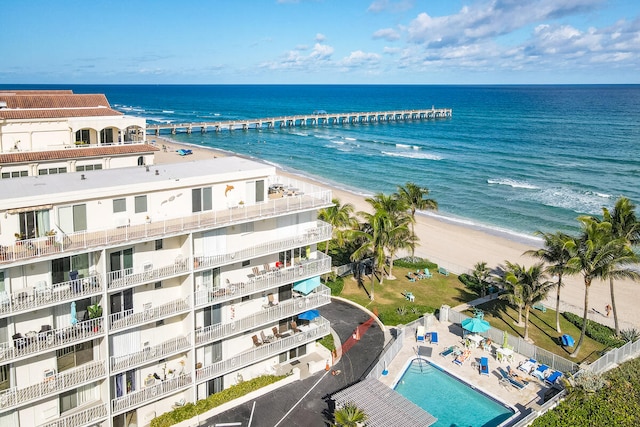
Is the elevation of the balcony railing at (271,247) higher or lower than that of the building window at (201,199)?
lower

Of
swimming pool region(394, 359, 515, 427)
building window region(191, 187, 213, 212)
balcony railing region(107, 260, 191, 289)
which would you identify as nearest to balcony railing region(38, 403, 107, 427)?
balcony railing region(107, 260, 191, 289)

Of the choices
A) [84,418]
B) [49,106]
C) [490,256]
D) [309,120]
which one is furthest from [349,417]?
[309,120]

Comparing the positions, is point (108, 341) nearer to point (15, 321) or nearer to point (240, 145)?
point (15, 321)

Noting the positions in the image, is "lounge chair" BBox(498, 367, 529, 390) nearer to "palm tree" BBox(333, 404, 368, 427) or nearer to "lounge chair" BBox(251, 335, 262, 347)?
"palm tree" BBox(333, 404, 368, 427)

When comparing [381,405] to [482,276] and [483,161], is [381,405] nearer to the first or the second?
[482,276]

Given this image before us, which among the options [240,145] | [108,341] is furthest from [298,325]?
[240,145]

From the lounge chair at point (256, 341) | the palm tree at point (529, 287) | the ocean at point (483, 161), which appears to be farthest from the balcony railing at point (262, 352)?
the ocean at point (483, 161)

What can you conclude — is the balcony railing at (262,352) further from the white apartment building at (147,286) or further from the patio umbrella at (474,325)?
the patio umbrella at (474,325)
